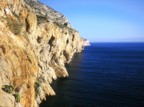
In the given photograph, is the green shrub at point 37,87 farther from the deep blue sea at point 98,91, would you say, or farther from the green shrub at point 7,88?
the green shrub at point 7,88

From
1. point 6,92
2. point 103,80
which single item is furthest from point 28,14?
point 103,80

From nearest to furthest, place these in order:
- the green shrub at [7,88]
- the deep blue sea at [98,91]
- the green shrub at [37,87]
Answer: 1. the green shrub at [7,88]
2. the green shrub at [37,87]
3. the deep blue sea at [98,91]

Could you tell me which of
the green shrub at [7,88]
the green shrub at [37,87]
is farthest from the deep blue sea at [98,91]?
the green shrub at [7,88]

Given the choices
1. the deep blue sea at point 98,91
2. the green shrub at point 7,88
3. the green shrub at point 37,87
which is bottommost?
the deep blue sea at point 98,91

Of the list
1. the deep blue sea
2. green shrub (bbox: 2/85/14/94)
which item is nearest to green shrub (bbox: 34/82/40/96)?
the deep blue sea

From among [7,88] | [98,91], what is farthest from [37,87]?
[7,88]

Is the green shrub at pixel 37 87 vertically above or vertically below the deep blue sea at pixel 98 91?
above

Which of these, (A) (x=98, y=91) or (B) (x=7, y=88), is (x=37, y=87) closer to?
(A) (x=98, y=91)

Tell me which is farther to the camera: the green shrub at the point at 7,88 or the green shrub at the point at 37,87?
the green shrub at the point at 37,87

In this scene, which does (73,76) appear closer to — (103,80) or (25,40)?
(103,80)

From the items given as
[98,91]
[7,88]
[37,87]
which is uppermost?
[7,88]

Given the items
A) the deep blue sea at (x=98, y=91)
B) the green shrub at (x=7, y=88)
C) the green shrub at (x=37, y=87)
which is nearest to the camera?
the green shrub at (x=7, y=88)
